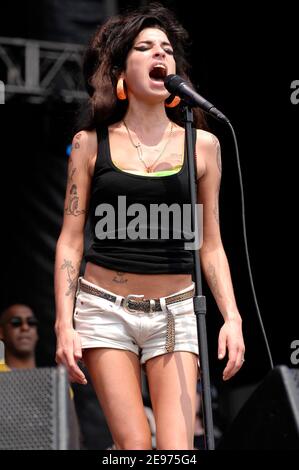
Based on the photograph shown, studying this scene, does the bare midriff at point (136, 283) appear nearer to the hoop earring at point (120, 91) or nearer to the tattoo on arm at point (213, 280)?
the tattoo on arm at point (213, 280)

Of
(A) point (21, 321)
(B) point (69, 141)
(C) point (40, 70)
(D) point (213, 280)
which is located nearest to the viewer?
(D) point (213, 280)

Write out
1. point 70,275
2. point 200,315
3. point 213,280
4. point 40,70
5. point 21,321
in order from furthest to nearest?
point 40,70
point 21,321
point 213,280
point 70,275
point 200,315

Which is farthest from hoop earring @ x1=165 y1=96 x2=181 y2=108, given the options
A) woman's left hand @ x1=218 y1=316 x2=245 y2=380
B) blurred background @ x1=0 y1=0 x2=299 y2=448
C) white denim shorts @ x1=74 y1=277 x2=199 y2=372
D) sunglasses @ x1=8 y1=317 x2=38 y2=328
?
sunglasses @ x1=8 y1=317 x2=38 y2=328

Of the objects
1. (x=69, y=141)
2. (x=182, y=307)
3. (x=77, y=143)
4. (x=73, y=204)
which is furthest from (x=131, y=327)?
(x=69, y=141)

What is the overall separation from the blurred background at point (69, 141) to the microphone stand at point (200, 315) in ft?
13.4

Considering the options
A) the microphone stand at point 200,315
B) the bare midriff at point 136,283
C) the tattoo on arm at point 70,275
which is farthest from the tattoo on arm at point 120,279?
the microphone stand at point 200,315

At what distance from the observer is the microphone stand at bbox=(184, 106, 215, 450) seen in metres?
3.00

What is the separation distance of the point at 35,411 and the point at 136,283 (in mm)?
840

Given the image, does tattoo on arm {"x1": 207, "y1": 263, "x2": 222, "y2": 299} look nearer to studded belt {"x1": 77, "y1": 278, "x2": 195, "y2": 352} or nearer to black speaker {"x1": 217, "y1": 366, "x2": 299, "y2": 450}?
studded belt {"x1": 77, "y1": 278, "x2": 195, "y2": 352}

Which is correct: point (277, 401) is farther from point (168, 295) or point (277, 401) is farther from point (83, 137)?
point (83, 137)

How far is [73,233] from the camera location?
342 cm

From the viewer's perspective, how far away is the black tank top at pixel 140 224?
3312 mm

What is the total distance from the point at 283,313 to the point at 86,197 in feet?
14.7

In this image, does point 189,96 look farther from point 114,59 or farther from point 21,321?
point 21,321
